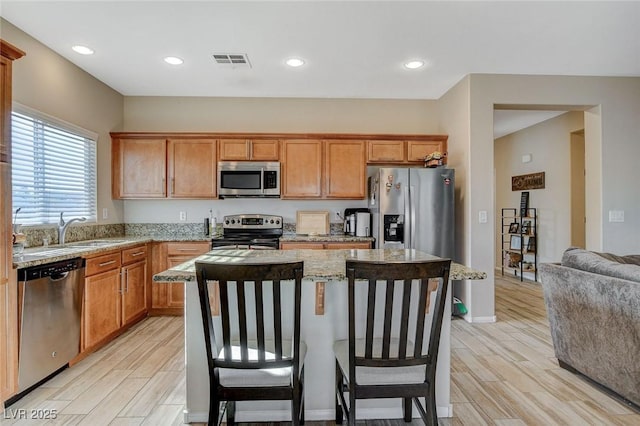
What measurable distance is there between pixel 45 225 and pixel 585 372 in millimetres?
4477

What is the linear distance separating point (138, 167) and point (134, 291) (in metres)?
1.53

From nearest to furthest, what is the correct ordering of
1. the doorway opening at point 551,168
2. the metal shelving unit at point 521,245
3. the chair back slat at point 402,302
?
1. the chair back slat at point 402,302
2. the doorway opening at point 551,168
3. the metal shelving unit at point 521,245

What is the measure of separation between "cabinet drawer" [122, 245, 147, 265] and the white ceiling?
1.90 meters

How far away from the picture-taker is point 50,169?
3.16 meters

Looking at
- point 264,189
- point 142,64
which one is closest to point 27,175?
point 142,64

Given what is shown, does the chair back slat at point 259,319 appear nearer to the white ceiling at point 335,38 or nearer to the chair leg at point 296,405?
the chair leg at point 296,405

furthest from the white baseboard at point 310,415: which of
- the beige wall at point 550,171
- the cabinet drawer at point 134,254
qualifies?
the beige wall at point 550,171

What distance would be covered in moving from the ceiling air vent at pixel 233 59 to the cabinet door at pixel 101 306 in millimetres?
2269

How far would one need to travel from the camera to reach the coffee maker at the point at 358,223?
13.4 ft

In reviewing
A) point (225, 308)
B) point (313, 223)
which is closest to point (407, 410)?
point (225, 308)

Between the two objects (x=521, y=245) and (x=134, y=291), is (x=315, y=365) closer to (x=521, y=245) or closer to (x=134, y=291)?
(x=134, y=291)

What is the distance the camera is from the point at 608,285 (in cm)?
203

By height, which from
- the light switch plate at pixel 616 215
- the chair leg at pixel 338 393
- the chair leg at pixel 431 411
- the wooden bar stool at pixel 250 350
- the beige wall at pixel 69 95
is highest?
the beige wall at pixel 69 95

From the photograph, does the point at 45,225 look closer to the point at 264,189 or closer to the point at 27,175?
the point at 27,175
